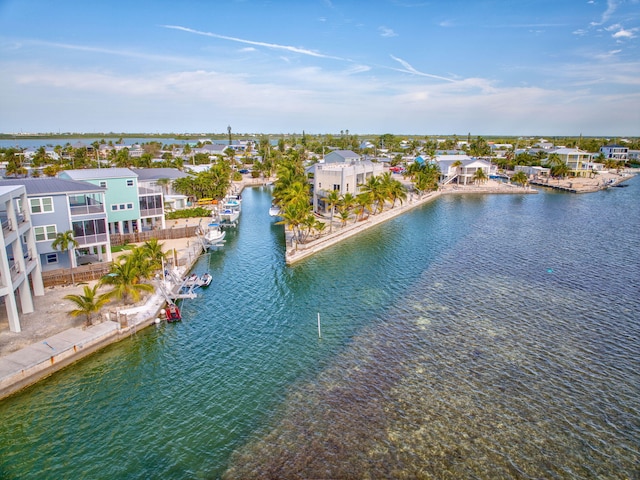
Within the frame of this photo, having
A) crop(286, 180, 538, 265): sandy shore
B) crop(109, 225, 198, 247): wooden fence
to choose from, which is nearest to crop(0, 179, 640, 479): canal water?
crop(286, 180, 538, 265): sandy shore

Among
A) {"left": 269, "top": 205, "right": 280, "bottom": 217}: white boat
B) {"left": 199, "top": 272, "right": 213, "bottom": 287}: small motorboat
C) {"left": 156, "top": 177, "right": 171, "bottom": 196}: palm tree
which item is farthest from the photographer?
{"left": 269, "top": 205, "right": 280, "bottom": 217}: white boat

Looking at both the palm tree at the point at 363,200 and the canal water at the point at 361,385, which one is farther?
the palm tree at the point at 363,200

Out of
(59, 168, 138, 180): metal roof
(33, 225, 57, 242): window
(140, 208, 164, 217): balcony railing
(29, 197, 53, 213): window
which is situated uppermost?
(59, 168, 138, 180): metal roof

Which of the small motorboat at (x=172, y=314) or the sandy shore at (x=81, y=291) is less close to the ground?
the sandy shore at (x=81, y=291)

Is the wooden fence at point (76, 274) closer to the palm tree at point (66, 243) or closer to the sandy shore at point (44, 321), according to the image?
the palm tree at point (66, 243)

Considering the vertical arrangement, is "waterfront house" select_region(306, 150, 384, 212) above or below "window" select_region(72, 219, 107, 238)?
above

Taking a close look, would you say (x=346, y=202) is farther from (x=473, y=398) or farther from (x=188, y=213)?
(x=473, y=398)

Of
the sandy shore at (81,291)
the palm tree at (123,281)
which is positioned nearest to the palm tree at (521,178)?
the sandy shore at (81,291)

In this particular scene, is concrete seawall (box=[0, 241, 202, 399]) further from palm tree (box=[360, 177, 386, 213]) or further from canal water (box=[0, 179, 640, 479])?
palm tree (box=[360, 177, 386, 213])
